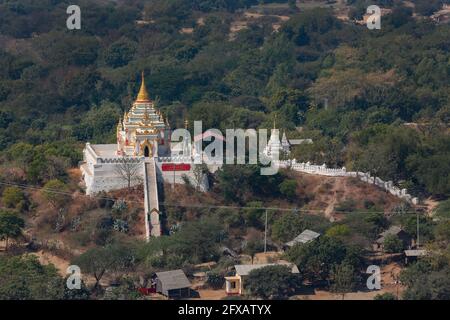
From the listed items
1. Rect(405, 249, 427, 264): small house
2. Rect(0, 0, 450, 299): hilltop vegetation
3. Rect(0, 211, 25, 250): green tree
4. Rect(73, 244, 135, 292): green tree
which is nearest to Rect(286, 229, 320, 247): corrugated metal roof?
Rect(0, 0, 450, 299): hilltop vegetation

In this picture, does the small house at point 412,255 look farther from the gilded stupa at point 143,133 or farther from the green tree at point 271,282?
the gilded stupa at point 143,133

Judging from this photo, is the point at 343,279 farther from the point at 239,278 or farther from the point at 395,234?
the point at 395,234

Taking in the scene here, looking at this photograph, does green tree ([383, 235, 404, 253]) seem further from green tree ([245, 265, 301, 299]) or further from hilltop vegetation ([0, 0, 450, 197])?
hilltop vegetation ([0, 0, 450, 197])

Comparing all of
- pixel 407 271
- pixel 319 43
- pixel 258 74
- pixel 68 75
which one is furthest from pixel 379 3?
pixel 407 271

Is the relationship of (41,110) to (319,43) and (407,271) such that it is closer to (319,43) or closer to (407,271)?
(319,43)

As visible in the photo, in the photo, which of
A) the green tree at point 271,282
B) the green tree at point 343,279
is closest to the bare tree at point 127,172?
the green tree at point 271,282
